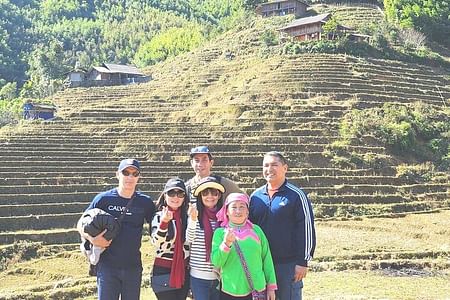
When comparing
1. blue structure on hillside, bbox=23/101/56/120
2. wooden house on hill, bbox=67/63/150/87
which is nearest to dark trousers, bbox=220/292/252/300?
blue structure on hillside, bbox=23/101/56/120

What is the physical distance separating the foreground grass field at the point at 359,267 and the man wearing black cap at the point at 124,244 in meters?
4.38

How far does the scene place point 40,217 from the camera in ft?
65.2

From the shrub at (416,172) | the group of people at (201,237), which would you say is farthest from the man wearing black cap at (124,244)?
the shrub at (416,172)

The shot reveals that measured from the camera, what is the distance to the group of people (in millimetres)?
4180

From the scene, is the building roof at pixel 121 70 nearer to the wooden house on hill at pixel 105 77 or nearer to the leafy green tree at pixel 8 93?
the wooden house on hill at pixel 105 77

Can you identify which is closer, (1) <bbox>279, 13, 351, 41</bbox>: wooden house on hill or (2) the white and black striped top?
(2) the white and black striped top

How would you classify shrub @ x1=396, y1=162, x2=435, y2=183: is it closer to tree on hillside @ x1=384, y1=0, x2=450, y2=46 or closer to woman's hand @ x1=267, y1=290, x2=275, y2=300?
woman's hand @ x1=267, y1=290, x2=275, y2=300

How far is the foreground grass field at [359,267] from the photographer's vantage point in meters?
9.59

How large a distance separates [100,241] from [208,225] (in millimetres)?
935

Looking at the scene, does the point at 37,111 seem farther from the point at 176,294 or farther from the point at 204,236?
the point at 204,236

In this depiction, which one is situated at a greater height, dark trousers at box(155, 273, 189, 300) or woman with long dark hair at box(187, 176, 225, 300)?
woman with long dark hair at box(187, 176, 225, 300)

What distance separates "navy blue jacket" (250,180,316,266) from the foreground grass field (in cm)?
388

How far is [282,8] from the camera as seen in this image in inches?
2057

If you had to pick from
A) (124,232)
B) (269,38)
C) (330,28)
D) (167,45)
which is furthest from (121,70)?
(124,232)
